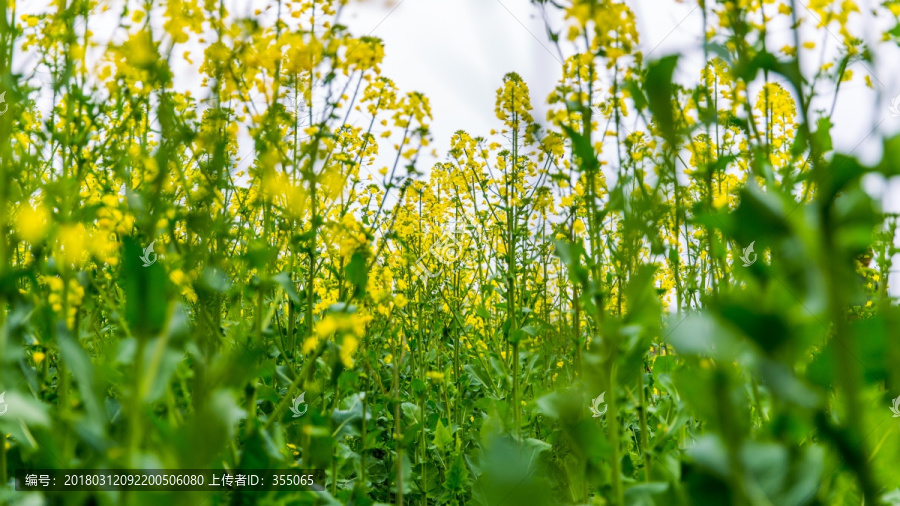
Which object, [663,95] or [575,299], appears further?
[575,299]

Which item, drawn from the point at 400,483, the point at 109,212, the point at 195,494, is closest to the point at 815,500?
the point at 195,494

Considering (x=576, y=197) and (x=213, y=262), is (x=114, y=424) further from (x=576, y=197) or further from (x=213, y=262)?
(x=576, y=197)

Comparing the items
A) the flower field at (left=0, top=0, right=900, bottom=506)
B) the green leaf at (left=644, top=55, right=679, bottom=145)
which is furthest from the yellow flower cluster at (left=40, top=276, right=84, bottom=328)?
the green leaf at (left=644, top=55, right=679, bottom=145)

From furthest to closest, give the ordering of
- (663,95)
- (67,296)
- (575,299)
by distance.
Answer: (575,299), (67,296), (663,95)

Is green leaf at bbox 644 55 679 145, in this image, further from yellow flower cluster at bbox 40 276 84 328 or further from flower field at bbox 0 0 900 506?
yellow flower cluster at bbox 40 276 84 328

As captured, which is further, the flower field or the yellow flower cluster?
the yellow flower cluster

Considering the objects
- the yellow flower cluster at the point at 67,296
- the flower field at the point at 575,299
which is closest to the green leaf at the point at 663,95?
the flower field at the point at 575,299

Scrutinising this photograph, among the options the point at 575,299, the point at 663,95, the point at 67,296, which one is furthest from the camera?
the point at 575,299

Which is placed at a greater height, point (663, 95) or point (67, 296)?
point (67, 296)

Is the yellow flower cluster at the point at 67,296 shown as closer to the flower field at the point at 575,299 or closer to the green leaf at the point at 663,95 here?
the flower field at the point at 575,299

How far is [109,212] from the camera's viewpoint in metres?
2.16

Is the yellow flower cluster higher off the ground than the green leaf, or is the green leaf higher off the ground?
the yellow flower cluster

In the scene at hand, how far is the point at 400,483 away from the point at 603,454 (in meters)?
1.09

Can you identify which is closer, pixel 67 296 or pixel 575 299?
pixel 67 296
